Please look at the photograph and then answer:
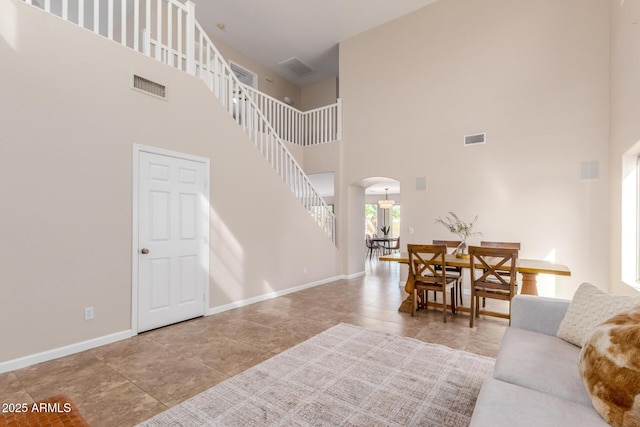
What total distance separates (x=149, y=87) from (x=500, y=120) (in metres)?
5.35

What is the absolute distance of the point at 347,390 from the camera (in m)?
2.30

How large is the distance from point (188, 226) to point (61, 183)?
1.37m

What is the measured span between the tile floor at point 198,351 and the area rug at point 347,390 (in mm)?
234

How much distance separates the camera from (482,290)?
12.2 ft

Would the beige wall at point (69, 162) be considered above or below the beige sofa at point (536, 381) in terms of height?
above

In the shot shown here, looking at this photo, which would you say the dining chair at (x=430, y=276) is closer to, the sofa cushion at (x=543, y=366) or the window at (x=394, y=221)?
the sofa cushion at (x=543, y=366)

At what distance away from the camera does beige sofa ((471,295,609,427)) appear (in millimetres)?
1212

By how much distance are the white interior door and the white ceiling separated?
156 inches

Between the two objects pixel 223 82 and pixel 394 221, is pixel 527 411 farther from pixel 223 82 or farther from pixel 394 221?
pixel 394 221

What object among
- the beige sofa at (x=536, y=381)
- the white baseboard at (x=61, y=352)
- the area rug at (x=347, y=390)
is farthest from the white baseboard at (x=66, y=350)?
the beige sofa at (x=536, y=381)

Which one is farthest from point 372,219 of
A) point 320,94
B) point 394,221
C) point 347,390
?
point 347,390

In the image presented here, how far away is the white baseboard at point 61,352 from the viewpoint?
2.63 m

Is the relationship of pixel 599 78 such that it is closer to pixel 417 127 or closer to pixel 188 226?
pixel 417 127

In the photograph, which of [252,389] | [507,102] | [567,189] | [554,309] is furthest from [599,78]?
[252,389]
